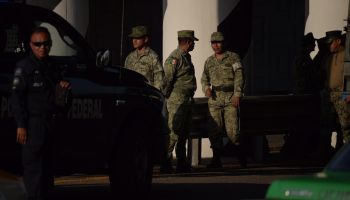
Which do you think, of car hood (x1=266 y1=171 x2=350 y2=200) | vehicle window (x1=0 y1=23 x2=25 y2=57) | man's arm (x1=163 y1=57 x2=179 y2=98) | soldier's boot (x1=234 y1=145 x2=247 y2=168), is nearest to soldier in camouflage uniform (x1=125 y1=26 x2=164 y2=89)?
man's arm (x1=163 y1=57 x2=179 y2=98)

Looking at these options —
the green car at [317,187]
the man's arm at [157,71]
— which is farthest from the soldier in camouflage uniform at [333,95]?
the green car at [317,187]

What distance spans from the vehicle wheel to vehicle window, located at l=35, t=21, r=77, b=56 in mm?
995

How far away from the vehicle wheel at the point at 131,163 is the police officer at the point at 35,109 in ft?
7.09

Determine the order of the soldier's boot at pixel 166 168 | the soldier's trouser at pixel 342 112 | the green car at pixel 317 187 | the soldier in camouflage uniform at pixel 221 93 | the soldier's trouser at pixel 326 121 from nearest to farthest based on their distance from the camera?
the green car at pixel 317 187 < the soldier's boot at pixel 166 168 < the soldier in camouflage uniform at pixel 221 93 < the soldier's trouser at pixel 342 112 < the soldier's trouser at pixel 326 121

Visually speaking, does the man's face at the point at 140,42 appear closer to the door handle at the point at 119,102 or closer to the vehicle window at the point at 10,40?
the door handle at the point at 119,102

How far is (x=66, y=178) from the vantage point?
683 inches

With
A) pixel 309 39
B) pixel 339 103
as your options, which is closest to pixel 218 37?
pixel 339 103

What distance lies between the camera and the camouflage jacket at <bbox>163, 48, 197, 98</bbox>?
17.8 meters

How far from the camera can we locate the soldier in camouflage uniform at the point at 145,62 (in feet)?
56.8

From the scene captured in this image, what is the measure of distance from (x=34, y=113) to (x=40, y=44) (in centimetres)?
55

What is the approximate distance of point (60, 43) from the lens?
13.4 metres

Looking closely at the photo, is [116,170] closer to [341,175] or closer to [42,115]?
[42,115]

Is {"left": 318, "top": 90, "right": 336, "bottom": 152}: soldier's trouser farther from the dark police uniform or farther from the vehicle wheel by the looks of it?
the dark police uniform

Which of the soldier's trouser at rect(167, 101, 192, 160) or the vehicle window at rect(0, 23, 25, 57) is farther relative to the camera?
the soldier's trouser at rect(167, 101, 192, 160)
